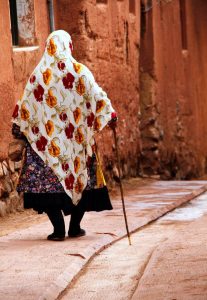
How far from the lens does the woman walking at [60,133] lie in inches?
307

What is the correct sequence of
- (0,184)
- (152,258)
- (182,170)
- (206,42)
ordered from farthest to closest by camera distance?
(206,42) → (182,170) → (0,184) → (152,258)

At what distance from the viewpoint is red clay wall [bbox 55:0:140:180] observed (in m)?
13.1

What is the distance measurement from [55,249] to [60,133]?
1185 millimetres

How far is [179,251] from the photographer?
7.02m

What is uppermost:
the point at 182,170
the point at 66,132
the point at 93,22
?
Answer: the point at 93,22

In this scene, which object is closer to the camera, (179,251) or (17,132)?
(179,251)

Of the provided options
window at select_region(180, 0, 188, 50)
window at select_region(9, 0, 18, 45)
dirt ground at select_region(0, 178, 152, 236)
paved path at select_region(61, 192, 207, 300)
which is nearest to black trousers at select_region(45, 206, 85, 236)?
paved path at select_region(61, 192, 207, 300)

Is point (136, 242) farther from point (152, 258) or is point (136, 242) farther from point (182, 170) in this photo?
point (182, 170)

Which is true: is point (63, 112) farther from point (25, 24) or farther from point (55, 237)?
point (25, 24)

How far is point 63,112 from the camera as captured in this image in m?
7.88

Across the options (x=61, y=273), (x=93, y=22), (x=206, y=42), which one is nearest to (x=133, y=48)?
(x=93, y=22)

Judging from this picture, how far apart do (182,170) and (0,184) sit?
9215 millimetres

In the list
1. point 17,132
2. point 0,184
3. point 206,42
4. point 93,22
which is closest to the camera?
point 17,132

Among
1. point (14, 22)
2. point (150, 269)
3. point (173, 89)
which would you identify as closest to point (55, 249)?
point (150, 269)
